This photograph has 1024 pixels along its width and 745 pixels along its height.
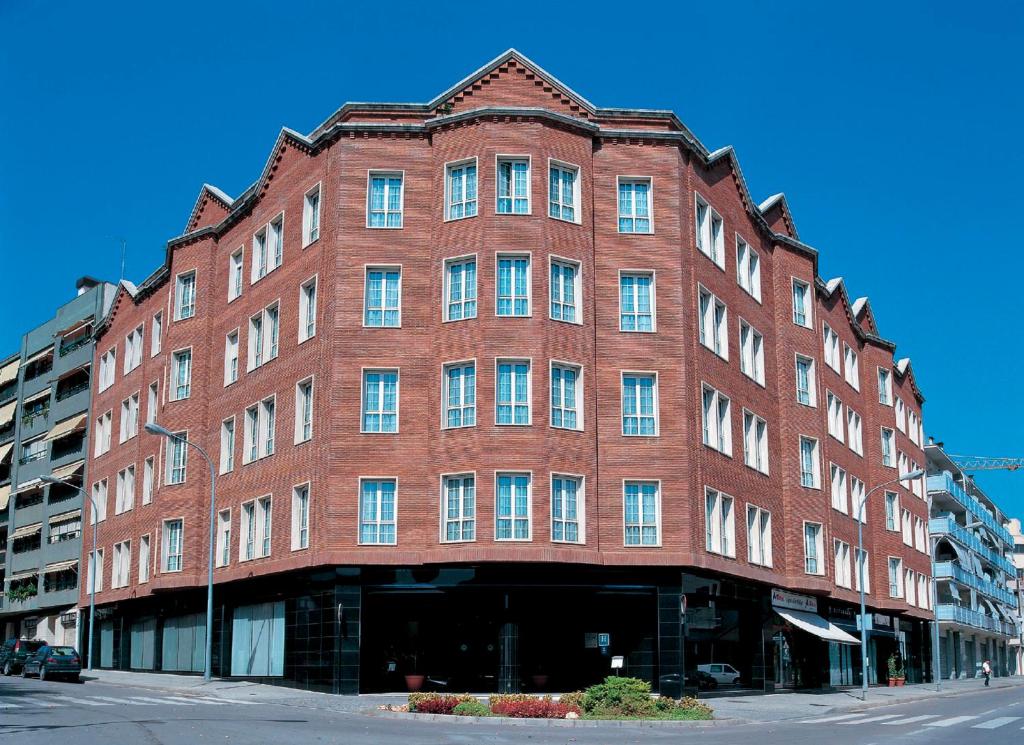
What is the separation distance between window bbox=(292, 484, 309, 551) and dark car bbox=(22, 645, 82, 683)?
450 inches

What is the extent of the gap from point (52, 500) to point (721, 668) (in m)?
45.9

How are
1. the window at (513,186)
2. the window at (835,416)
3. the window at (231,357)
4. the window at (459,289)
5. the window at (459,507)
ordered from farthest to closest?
the window at (835,416) < the window at (231,357) < the window at (513,186) < the window at (459,289) < the window at (459,507)

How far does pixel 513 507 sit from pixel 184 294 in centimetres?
2106

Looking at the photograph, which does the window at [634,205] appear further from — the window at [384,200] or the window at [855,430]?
the window at [855,430]

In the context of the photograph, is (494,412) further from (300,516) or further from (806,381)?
(806,381)

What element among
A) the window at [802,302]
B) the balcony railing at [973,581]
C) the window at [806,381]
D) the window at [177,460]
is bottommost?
the balcony railing at [973,581]

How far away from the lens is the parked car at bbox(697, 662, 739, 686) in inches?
1592

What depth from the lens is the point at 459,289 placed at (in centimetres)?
3919

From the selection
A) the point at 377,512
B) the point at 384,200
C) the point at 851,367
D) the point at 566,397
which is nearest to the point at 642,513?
the point at 566,397

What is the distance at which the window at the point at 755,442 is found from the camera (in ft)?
148

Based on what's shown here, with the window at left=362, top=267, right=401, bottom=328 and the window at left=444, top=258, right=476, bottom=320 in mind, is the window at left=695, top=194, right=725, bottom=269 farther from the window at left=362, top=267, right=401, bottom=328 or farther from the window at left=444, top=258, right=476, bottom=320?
the window at left=362, top=267, right=401, bottom=328

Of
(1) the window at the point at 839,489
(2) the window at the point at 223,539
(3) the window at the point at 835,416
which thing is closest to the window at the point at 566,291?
(2) the window at the point at 223,539

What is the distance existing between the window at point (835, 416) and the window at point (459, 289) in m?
21.9

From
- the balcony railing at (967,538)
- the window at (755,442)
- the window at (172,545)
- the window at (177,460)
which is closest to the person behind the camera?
the window at (755,442)
